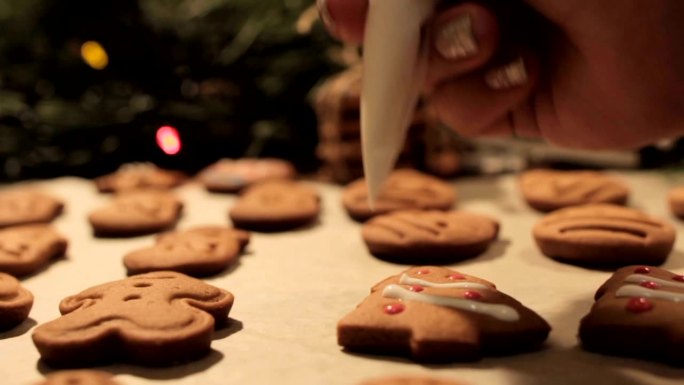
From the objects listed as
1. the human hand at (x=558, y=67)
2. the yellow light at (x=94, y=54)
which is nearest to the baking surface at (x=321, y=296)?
the human hand at (x=558, y=67)

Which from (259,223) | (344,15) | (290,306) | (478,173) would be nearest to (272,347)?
(290,306)

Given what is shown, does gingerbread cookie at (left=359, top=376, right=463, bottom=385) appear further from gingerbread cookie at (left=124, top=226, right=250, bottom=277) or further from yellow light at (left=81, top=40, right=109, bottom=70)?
yellow light at (left=81, top=40, right=109, bottom=70)

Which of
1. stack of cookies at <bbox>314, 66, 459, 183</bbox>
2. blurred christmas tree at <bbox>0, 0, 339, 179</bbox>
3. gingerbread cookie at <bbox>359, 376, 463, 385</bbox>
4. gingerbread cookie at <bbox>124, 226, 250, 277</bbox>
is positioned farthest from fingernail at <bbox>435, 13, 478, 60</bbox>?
blurred christmas tree at <bbox>0, 0, 339, 179</bbox>

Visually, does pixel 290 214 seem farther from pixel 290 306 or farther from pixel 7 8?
pixel 7 8

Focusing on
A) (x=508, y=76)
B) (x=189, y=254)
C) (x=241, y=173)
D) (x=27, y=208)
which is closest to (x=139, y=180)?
(x=241, y=173)

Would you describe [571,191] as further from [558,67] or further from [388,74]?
[388,74]

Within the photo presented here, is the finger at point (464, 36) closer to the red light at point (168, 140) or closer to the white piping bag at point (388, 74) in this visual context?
the white piping bag at point (388, 74)

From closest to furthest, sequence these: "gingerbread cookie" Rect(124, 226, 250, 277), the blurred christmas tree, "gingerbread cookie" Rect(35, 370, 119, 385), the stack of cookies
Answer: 1. "gingerbread cookie" Rect(35, 370, 119, 385)
2. "gingerbread cookie" Rect(124, 226, 250, 277)
3. the stack of cookies
4. the blurred christmas tree
